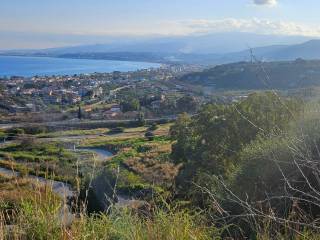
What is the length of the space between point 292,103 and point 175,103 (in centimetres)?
3633

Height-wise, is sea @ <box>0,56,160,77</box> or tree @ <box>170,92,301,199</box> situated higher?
tree @ <box>170,92,301,199</box>

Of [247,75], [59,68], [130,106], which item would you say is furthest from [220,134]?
[59,68]

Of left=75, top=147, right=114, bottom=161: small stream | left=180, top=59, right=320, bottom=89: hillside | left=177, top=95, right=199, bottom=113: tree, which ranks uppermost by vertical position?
left=180, top=59, right=320, bottom=89: hillside

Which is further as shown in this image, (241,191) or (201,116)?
(201,116)

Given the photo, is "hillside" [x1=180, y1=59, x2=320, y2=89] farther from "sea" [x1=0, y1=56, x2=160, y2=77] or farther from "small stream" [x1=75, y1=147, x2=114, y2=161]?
"sea" [x1=0, y1=56, x2=160, y2=77]

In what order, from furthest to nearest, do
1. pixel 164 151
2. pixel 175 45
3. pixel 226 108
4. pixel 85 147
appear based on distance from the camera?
pixel 175 45
pixel 85 147
pixel 164 151
pixel 226 108

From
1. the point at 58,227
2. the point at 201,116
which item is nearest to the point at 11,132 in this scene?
the point at 201,116

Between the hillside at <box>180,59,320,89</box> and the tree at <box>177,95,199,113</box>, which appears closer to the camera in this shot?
the hillside at <box>180,59,320,89</box>

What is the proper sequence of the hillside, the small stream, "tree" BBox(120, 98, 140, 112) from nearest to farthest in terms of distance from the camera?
the small stream, the hillside, "tree" BBox(120, 98, 140, 112)

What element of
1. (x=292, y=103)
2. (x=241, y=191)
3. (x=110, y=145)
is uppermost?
(x=292, y=103)

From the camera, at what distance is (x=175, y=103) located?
46.3 meters

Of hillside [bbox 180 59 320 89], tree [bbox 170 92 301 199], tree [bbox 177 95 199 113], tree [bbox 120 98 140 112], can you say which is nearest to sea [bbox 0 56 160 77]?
hillside [bbox 180 59 320 89]

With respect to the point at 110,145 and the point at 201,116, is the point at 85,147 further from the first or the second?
the point at 201,116

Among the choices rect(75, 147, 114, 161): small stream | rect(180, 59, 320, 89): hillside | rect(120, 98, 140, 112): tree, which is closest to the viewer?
rect(75, 147, 114, 161): small stream
